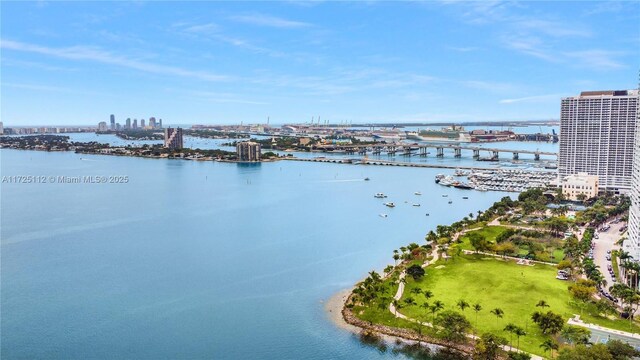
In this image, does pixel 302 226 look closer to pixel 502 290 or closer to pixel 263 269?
pixel 263 269

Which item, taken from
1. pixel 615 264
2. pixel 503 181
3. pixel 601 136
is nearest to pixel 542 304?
pixel 615 264

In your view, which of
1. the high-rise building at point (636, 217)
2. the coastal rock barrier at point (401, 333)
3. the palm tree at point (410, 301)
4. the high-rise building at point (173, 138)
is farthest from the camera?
the high-rise building at point (173, 138)

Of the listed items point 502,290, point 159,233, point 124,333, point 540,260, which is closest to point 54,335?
point 124,333

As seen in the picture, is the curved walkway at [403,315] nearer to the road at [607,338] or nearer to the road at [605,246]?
the road at [607,338]

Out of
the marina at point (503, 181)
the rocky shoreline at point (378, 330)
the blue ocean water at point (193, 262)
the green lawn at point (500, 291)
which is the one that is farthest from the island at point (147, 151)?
the rocky shoreline at point (378, 330)

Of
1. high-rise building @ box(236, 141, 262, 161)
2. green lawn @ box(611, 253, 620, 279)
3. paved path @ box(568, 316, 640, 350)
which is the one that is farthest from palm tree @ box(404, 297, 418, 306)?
high-rise building @ box(236, 141, 262, 161)

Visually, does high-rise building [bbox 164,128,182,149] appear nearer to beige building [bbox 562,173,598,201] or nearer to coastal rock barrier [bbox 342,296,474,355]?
beige building [bbox 562,173,598,201]
